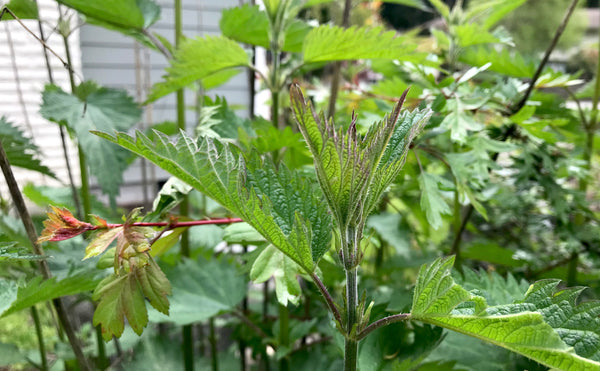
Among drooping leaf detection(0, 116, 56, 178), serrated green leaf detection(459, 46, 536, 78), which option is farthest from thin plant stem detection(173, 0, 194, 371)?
serrated green leaf detection(459, 46, 536, 78)

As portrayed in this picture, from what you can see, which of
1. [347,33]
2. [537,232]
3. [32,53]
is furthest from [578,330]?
[32,53]

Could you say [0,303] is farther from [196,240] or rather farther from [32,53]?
[32,53]

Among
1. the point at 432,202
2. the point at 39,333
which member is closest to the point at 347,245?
the point at 432,202

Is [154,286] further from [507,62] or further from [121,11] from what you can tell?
[507,62]

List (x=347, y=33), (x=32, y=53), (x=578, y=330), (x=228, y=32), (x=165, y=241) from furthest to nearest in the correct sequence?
(x=32, y=53), (x=228, y=32), (x=347, y=33), (x=165, y=241), (x=578, y=330)

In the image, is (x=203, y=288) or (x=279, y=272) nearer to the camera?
(x=279, y=272)

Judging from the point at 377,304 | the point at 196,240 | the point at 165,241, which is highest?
the point at 165,241

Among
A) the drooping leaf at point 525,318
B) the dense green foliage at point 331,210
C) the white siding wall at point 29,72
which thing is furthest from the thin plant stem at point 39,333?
the white siding wall at point 29,72
